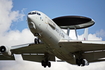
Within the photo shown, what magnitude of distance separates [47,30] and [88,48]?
10849mm

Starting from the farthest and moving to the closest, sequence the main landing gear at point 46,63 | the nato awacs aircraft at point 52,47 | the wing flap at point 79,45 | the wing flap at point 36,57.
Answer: the wing flap at point 36,57 < the main landing gear at point 46,63 < the wing flap at point 79,45 < the nato awacs aircraft at point 52,47

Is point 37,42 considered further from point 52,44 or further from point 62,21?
point 62,21

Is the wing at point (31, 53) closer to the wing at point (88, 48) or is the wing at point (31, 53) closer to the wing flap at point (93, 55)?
the wing at point (88, 48)

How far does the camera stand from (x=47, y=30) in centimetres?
2645

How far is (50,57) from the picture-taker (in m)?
38.7

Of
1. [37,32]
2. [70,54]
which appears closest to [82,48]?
[70,54]

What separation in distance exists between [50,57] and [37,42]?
1086 centimetres

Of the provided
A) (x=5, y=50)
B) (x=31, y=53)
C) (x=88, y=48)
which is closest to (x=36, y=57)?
(x=31, y=53)

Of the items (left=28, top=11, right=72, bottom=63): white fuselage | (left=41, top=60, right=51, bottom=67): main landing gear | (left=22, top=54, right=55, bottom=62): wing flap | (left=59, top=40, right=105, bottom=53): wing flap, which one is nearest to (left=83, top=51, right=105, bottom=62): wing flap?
(left=59, top=40, right=105, bottom=53): wing flap

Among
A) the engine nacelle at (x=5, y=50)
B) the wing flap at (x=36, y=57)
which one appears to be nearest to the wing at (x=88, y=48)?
the wing flap at (x=36, y=57)

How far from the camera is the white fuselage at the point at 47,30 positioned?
2509 centimetres

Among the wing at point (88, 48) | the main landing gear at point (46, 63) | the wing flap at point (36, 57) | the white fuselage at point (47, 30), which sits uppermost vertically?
the white fuselage at point (47, 30)

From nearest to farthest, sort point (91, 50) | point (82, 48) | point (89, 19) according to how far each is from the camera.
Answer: point (82, 48) < point (91, 50) < point (89, 19)

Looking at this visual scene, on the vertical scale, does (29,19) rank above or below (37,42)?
above
